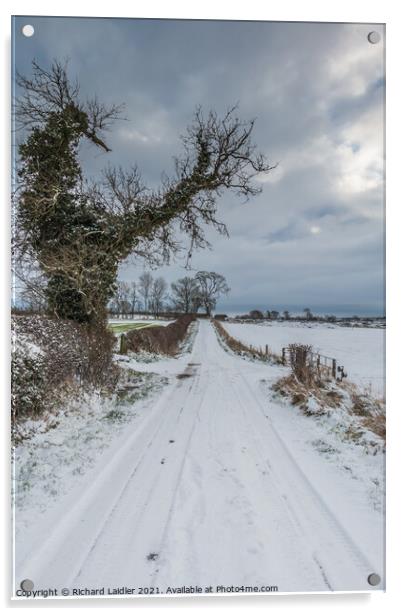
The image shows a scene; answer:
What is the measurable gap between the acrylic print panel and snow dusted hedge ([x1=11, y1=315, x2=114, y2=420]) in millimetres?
32

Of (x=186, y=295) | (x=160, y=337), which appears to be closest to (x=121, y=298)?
(x=186, y=295)

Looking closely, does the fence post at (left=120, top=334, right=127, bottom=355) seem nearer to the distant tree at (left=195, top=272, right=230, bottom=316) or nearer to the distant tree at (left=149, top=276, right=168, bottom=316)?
the distant tree at (left=149, top=276, right=168, bottom=316)

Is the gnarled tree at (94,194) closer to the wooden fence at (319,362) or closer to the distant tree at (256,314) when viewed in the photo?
the distant tree at (256,314)

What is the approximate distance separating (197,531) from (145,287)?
7.93 feet

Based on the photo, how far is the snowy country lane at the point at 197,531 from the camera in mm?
1689

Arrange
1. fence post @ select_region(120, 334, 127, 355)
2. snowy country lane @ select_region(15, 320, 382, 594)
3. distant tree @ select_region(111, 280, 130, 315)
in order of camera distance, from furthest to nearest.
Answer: fence post @ select_region(120, 334, 127, 355) → distant tree @ select_region(111, 280, 130, 315) → snowy country lane @ select_region(15, 320, 382, 594)

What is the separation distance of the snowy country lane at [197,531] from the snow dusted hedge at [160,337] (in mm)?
1550

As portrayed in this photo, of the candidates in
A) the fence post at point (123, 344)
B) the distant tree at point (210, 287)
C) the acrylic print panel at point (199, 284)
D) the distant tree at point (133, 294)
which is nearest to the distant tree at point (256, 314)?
the acrylic print panel at point (199, 284)

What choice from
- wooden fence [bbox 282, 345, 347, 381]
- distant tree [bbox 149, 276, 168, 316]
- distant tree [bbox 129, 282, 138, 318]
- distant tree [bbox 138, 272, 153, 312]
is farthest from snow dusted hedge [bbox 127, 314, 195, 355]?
wooden fence [bbox 282, 345, 347, 381]

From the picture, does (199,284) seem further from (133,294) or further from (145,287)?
(133,294)

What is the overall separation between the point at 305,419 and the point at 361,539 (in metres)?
1.42

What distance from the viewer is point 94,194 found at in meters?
3.27

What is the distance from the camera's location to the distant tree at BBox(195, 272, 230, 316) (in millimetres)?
2969
